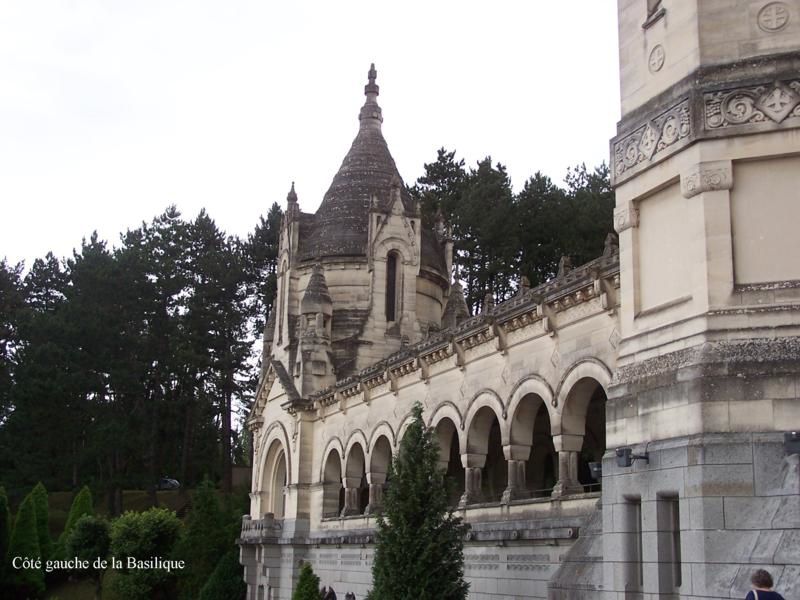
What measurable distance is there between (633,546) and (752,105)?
17.4 ft

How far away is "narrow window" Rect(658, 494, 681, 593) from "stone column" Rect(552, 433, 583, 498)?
8.23 meters

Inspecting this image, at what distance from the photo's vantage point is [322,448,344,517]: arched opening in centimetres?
3362

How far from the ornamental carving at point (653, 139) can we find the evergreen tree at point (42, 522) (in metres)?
42.6

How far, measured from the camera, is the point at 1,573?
44188mm

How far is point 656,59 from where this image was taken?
12.3 meters

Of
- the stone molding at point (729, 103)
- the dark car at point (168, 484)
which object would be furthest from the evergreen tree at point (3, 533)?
the stone molding at point (729, 103)

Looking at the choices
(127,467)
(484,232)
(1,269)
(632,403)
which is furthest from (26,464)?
(632,403)

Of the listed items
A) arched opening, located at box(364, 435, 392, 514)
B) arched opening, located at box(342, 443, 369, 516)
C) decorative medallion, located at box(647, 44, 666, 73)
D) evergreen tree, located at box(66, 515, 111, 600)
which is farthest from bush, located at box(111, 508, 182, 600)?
decorative medallion, located at box(647, 44, 666, 73)

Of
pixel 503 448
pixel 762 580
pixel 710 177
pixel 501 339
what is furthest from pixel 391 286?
pixel 762 580

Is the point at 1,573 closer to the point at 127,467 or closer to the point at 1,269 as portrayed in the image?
the point at 127,467

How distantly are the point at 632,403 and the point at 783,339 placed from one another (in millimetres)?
2014

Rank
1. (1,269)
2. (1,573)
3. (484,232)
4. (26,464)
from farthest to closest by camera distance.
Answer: (1,269)
(26,464)
(484,232)
(1,573)

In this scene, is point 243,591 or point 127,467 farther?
point 127,467

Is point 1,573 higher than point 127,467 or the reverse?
the reverse
